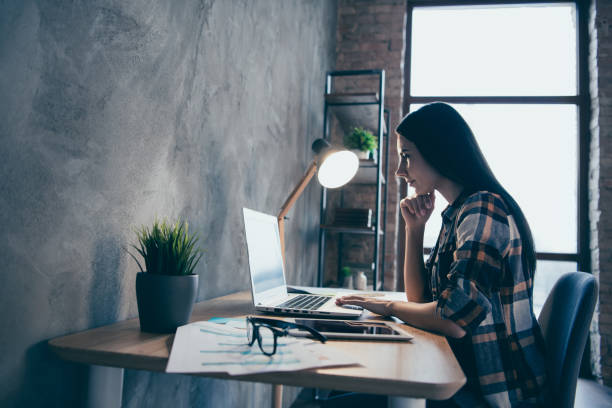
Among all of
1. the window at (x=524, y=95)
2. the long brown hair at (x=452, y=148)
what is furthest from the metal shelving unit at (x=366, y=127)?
the long brown hair at (x=452, y=148)

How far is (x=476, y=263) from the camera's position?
1.02 meters

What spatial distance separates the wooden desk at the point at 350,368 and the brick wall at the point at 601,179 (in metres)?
3.22

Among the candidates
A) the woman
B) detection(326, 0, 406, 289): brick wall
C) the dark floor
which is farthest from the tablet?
detection(326, 0, 406, 289): brick wall

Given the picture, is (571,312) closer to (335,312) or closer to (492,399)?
(492,399)

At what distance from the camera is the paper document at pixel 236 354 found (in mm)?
673

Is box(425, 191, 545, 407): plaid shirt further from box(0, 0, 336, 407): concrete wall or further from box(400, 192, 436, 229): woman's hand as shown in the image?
box(0, 0, 336, 407): concrete wall

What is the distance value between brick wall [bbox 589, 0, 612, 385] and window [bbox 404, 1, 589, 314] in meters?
0.16

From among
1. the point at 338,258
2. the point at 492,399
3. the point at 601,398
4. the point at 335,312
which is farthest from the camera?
the point at 338,258

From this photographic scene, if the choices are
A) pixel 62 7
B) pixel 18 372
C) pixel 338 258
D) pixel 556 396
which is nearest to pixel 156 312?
pixel 18 372

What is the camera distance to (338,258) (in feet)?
12.5

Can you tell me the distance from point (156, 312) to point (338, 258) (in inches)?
118

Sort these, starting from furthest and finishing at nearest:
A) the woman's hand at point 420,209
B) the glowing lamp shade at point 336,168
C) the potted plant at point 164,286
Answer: the glowing lamp shade at point 336,168, the woman's hand at point 420,209, the potted plant at point 164,286

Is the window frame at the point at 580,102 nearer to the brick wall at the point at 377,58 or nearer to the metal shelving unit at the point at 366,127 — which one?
the brick wall at the point at 377,58

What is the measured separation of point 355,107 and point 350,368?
2.80 m
